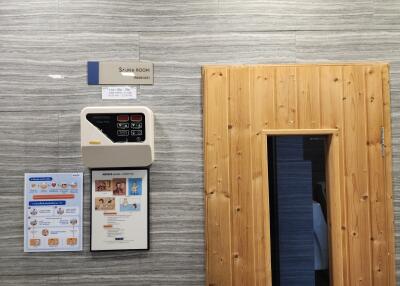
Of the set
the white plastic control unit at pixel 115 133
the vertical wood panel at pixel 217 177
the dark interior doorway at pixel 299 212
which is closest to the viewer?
the white plastic control unit at pixel 115 133

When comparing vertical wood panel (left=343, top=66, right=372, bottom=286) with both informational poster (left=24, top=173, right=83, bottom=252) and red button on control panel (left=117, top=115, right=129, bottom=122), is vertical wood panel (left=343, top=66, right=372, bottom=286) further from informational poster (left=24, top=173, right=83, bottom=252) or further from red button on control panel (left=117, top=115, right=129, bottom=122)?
informational poster (left=24, top=173, right=83, bottom=252)

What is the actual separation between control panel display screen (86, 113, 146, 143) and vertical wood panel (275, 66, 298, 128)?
0.63 metres

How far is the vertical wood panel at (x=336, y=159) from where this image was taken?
65.5 inches

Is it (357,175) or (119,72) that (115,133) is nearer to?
(119,72)

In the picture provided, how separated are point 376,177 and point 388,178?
0.06m

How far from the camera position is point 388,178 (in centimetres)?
169

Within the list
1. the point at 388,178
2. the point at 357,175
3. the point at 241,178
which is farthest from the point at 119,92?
the point at 388,178

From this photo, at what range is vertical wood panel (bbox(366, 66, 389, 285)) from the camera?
65.3 inches

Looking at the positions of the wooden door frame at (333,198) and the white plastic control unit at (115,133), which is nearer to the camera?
the white plastic control unit at (115,133)

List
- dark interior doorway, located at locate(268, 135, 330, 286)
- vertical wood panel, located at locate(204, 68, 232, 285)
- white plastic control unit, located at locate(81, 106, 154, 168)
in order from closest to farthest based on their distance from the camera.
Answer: white plastic control unit, located at locate(81, 106, 154, 168) < vertical wood panel, located at locate(204, 68, 232, 285) < dark interior doorway, located at locate(268, 135, 330, 286)

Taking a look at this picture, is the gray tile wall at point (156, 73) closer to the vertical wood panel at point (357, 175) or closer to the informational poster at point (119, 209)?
the informational poster at point (119, 209)

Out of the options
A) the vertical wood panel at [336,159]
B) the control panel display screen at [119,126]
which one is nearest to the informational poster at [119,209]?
the control panel display screen at [119,126]

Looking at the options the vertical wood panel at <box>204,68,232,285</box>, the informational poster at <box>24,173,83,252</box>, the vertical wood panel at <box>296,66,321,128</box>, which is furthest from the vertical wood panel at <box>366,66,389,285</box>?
the informational poster at <box>24,173,83,252</box>

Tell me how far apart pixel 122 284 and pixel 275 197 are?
32.0 inches
